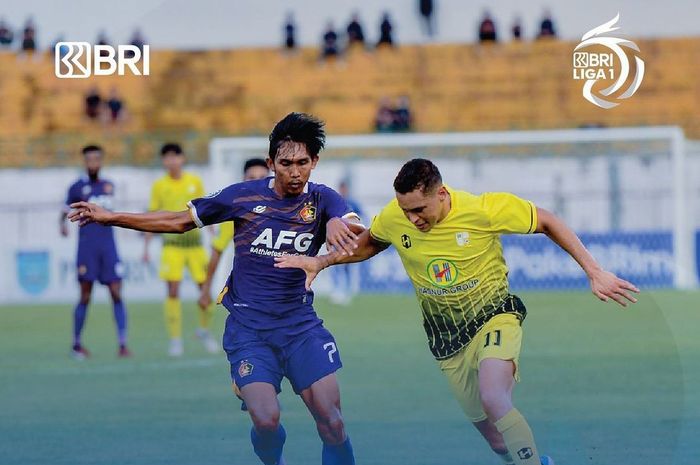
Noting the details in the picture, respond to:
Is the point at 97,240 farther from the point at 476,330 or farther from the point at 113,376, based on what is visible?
the point at 476,330

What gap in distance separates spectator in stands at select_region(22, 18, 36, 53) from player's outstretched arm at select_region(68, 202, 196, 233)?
95.0 feet

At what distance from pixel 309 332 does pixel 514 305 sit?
1.08 meters

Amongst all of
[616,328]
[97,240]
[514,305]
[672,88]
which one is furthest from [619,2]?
[514,305]

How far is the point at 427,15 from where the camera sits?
3541cm

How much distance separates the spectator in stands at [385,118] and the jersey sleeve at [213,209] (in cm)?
2478

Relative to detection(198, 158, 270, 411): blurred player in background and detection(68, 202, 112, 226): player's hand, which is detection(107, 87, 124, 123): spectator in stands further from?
detection(68, 202, 112, 226): player's hand

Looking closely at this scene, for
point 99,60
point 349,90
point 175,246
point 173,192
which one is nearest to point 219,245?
point 173,192

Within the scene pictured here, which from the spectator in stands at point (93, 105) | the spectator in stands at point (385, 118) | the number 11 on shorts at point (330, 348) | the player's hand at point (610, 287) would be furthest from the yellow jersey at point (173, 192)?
the spectator in stands at point (93, 105)

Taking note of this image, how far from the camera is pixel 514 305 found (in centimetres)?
711

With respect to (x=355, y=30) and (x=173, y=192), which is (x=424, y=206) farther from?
(x=355, y=30)

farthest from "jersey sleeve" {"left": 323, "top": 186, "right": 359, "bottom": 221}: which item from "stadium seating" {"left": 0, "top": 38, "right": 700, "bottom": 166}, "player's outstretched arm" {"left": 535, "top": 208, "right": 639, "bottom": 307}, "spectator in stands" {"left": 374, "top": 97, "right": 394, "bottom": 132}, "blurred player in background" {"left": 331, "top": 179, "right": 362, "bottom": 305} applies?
"stadium seating" {"left": 0, "top": 38, "right": 700, "bottom": 166}

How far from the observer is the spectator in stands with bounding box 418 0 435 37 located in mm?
34875

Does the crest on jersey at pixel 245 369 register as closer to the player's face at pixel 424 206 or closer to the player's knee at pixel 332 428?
the player's knee at pixel 332 428

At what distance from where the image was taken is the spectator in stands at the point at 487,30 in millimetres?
34719
